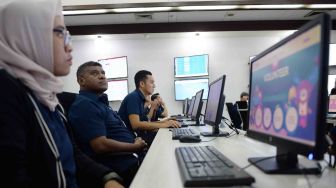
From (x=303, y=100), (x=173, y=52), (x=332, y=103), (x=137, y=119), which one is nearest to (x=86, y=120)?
(x=137, y=119)

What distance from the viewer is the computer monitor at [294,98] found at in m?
0.70

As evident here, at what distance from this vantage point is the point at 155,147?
1557 mm

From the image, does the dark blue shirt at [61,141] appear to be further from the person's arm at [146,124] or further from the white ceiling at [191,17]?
the white ceiling at [191,17]

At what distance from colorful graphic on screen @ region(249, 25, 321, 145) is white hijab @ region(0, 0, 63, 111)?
0.78 meters

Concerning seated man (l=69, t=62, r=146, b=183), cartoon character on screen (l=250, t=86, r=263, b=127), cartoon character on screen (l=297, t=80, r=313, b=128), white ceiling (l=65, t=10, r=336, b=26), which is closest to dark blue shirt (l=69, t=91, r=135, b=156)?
seated man (l=69, t=62, r=146, b=183)

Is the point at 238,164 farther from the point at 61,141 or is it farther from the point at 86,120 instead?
the point at 86,120

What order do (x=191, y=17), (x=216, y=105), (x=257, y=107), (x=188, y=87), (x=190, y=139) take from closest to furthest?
1. (x=257, y=107)
2. (x=190, y=139)
3. (x=216, y=105)
4. (x=191, y=17)
5. (x=188, y=87)

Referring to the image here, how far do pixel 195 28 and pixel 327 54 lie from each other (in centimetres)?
487

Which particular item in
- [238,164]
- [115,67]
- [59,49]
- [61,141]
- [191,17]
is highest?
[191,17]

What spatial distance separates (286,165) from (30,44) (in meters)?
0.95

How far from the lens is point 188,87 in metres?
6.15

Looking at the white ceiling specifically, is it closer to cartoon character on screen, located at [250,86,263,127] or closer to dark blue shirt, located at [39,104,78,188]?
cartoon character on screen, located at [250,86,263,127]

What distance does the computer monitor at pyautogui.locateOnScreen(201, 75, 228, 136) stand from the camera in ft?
6.03

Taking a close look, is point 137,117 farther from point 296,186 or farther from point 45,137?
point 296,186
